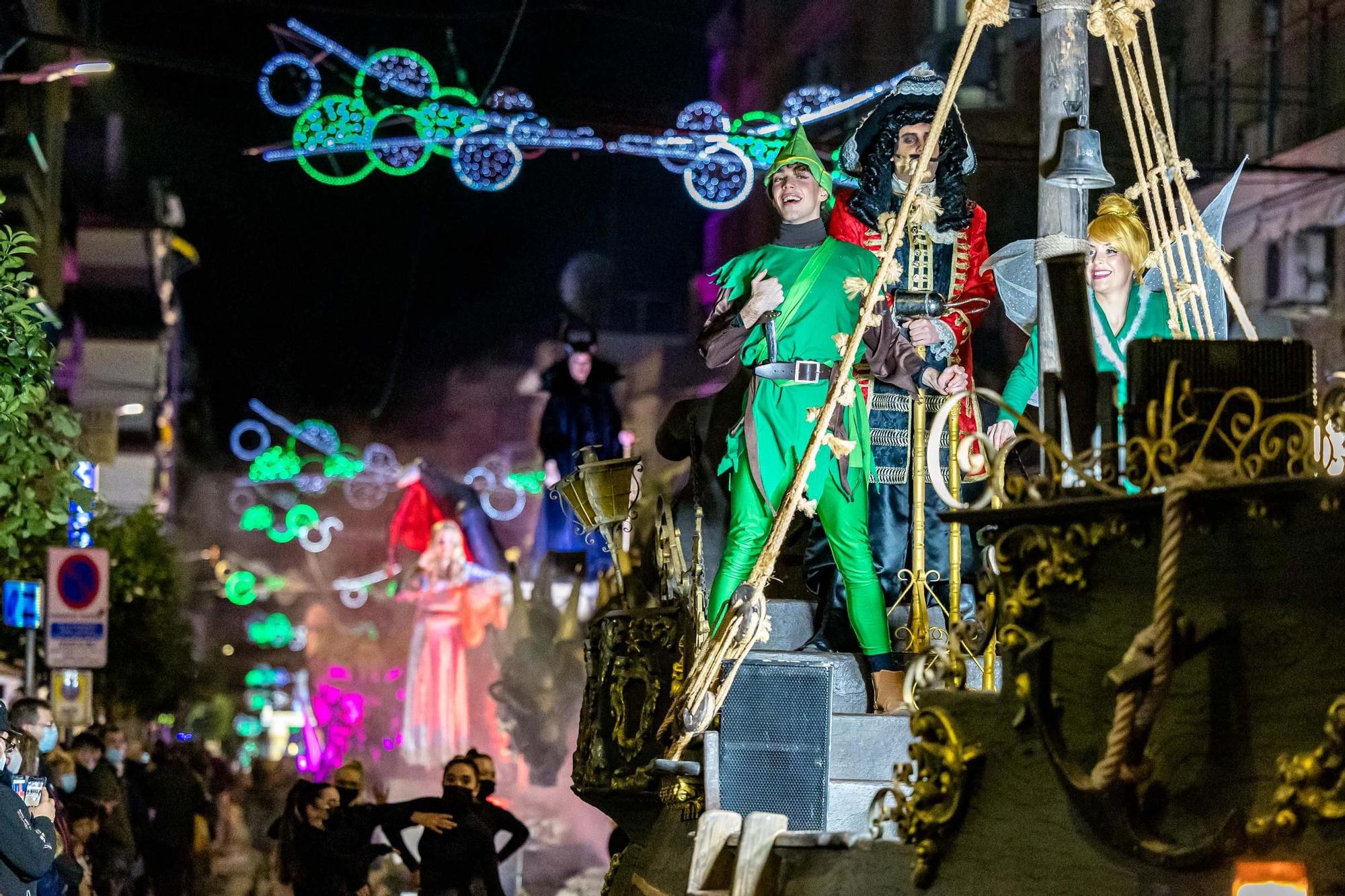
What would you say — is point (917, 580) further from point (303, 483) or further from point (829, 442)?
point (303, 483)

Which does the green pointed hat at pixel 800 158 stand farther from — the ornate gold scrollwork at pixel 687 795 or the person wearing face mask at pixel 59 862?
the person wearing face mask at pixel 59 862

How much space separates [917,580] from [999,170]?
19131 millimetres

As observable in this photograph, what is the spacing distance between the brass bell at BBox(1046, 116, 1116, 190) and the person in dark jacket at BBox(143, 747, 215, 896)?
1213cm

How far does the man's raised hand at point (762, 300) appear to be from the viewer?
390 inches

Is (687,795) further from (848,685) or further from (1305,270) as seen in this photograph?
(1305,270)

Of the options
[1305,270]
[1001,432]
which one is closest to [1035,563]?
[1001,432]

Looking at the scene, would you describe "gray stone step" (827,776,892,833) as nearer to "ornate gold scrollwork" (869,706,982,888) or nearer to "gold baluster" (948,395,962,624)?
"gold baluster" (948,395,962,624)

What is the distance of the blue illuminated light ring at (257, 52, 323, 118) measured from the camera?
22.0 metres

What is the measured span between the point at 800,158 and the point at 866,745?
9.51 feet

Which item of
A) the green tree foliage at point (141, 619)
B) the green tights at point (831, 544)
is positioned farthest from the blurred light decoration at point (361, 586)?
the green tights at point (831, 544)

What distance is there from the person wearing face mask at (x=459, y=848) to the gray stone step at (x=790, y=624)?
2796mm

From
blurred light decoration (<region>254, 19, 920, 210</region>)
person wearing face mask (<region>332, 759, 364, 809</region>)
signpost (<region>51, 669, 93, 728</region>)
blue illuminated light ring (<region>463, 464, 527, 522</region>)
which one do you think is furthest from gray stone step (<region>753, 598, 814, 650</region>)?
blue illuminated light ring (<region>463, 464, 527, 522</region>)

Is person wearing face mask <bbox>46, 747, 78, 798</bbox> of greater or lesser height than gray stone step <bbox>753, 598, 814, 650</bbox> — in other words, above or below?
below

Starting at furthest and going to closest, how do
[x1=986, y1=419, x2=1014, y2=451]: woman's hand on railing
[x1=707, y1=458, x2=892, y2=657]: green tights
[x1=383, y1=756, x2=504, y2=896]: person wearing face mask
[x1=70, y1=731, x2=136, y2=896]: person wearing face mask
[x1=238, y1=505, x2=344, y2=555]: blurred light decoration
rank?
[x1=238, y1=505, x2=344, y2=555]: blurred light decoration, [x1=70, y1=731, x2=136, y2=896]: person wearing face mask, [x1=383, y1=756, x2=504, y2=896]: person wearing face mask, [x1=986, y1=419, x2=1014, y2=451]: woman's hand on railing, [x1=707, y1=458, x2=892, y2=657]: green tights
